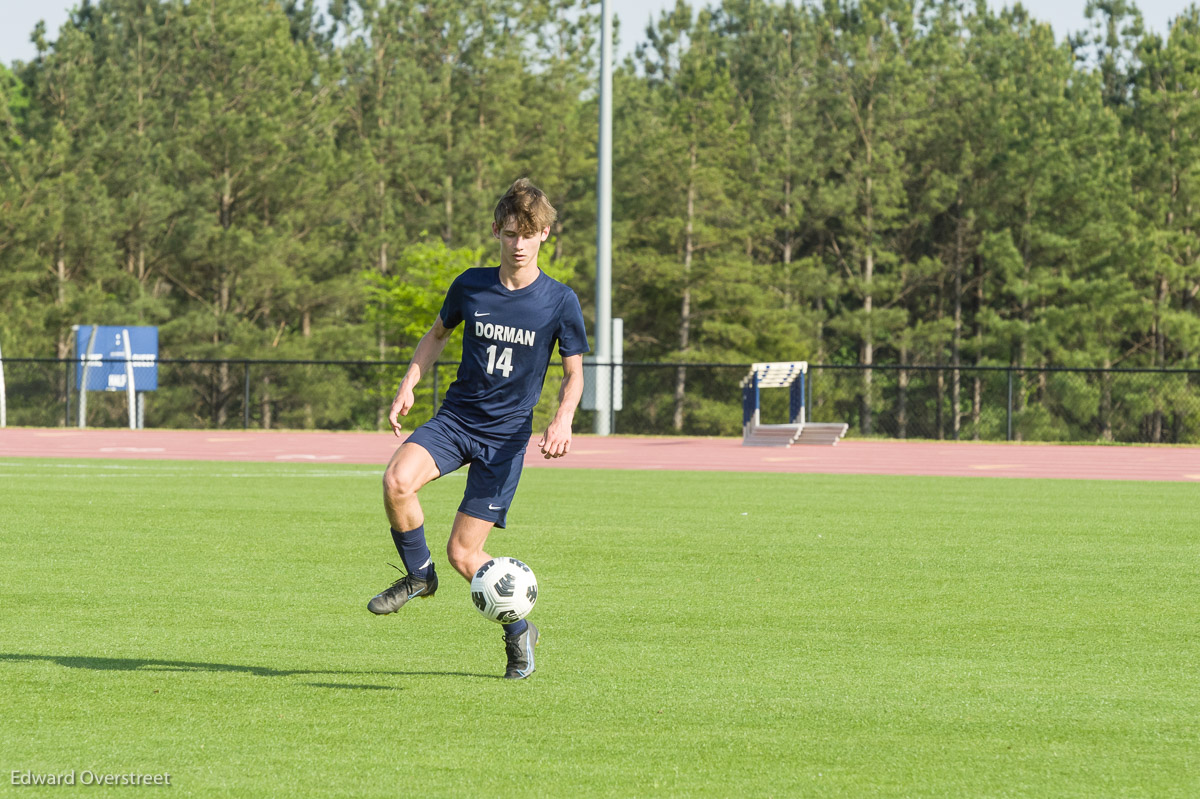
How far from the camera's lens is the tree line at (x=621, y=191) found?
55.5 m

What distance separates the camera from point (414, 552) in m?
6.55

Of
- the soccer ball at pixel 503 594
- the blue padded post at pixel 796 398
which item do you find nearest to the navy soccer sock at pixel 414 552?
the soccer ball at pixel 503 594

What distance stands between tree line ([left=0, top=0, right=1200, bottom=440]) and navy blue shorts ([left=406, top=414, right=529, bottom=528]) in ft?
146

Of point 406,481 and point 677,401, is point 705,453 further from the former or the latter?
point 677,401

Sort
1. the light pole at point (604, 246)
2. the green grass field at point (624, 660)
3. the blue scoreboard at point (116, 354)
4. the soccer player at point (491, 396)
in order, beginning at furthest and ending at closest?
1. the blue scoreboard at point (116, 354)
2. the light pole at point (604, 246)
3. the soccer player at point (491, 396)
4. the green grass field at point (624, 660)

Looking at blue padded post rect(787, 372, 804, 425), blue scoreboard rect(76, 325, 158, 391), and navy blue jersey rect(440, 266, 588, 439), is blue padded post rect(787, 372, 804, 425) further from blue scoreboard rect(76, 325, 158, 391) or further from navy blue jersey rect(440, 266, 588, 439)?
navy blue jersey rect(440, 266, 588, 439)

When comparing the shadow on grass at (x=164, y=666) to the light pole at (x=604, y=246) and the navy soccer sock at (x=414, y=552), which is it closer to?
the navy soccer sock at (x=414, y=552)

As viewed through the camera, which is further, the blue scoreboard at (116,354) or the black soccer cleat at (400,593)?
the blue scoreboard at (116,354)

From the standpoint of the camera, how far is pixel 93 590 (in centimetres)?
870

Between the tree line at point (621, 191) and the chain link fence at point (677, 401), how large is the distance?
38 centimetres

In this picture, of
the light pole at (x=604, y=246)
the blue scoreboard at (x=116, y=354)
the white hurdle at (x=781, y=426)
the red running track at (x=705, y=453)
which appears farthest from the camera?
the blue scoreboard at (x=116, y=354)

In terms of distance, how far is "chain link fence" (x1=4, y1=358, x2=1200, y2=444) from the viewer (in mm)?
54719

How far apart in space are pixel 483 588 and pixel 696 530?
6.32 meters

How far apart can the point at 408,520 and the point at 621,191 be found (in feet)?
191
